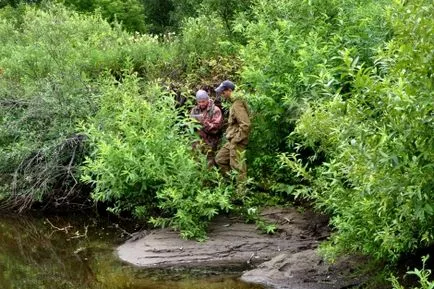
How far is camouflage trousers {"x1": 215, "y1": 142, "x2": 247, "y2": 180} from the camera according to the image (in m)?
10.1

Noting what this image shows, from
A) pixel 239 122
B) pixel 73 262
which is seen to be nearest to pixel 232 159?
pixel 239 122

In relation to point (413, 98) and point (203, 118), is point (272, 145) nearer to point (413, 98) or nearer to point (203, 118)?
point (203, 118)

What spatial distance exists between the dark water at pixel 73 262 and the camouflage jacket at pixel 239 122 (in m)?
2.22

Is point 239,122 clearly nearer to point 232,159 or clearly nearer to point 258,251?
point 232,159

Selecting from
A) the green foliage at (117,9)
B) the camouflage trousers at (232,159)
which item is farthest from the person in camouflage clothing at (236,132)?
the green foliage at (117,9)

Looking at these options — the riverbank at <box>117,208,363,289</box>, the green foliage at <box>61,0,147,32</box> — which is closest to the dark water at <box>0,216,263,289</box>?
the riverbank at <box>117,208,363,289</box>

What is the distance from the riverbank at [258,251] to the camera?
27.5 feet

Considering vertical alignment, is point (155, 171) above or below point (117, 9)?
below

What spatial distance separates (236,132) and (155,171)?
→ 4.77ft

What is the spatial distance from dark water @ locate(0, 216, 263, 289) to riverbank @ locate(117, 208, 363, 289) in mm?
247

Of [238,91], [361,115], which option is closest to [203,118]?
[238,91]

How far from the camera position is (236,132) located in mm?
10164

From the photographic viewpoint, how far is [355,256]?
327 inches

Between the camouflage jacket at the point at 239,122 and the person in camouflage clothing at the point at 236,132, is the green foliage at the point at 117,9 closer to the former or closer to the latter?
the person in camouflage clothing at the point at 236,132
